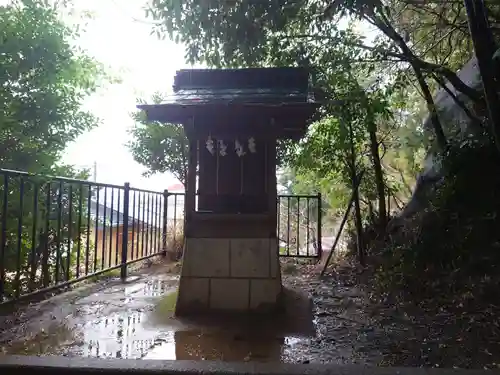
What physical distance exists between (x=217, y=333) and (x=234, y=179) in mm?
1598

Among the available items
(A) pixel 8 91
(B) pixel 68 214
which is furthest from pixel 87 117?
(B) pixel 68 214

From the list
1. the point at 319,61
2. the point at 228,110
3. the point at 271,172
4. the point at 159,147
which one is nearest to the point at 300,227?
the point at 159,147

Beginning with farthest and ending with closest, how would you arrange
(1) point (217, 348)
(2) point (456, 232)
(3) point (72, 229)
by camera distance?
(2) point (456, 232) < (3) point (72, 229) < (1) point (217, 348)

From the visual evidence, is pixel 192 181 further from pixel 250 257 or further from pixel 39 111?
pixel 39 111

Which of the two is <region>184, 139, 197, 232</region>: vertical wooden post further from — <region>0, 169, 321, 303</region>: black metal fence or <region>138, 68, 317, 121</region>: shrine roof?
<region>0, 169, 321, 303</region>: black metal fence

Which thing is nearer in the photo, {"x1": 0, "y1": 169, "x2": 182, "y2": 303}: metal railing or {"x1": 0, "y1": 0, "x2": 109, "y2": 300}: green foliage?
{"x1": 0, "y1": 169, "x2": 182, "y2": 303}: metal railing

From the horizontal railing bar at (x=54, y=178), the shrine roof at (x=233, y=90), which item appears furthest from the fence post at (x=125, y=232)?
the shrine roof at (x=233, y=90)

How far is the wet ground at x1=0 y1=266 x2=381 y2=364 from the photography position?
8.53ft

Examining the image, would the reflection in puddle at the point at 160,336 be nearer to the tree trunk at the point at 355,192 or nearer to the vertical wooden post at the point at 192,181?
the vertical wooden post at the point at 192,181

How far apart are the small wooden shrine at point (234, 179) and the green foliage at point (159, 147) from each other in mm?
3379

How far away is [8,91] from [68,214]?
58.3 inches

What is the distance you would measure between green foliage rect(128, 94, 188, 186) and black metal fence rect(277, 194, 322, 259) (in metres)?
2.01

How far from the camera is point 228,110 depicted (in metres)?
3.55

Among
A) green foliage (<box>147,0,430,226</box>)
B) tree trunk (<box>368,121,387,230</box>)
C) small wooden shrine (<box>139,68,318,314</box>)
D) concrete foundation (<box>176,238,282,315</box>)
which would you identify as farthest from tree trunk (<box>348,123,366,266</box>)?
concrete foundation (<box>176,238,282,315</box>)
